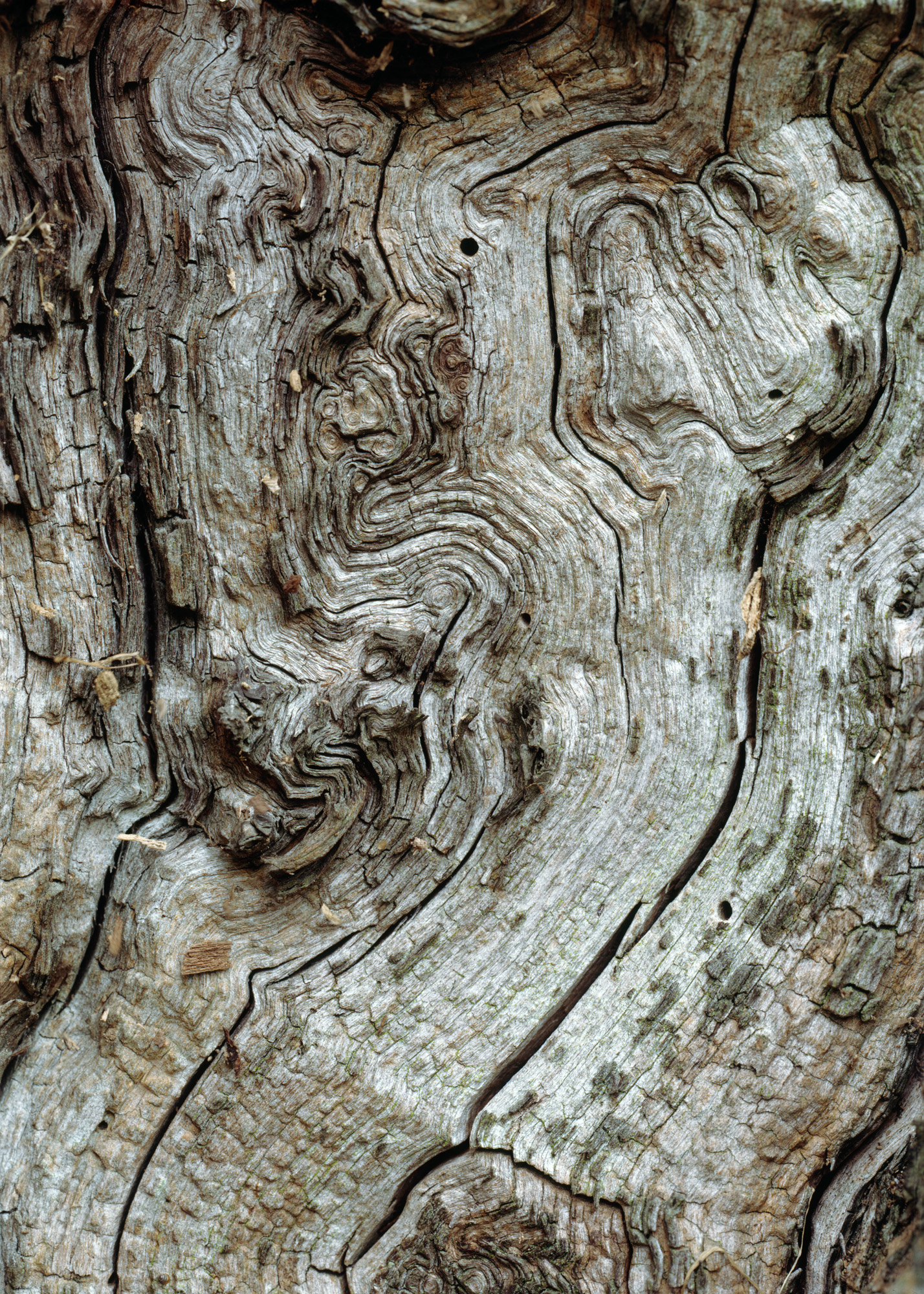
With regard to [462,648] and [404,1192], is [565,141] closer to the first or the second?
[462,648]

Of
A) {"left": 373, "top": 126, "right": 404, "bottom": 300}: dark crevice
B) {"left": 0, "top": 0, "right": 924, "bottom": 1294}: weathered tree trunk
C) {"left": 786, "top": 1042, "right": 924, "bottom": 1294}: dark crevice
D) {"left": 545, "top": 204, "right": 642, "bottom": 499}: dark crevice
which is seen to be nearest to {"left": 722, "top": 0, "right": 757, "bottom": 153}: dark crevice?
{"left": 0, "top": 0, "right": 924, "bottom": 1294}: weathered tree trunk

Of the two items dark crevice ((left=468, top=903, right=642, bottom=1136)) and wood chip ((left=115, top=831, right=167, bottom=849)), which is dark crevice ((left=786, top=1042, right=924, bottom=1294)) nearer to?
dark crevice ((left=468, top=903, right=642, bottom=1136))

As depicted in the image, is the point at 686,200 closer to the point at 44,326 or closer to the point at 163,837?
the point at 44,326

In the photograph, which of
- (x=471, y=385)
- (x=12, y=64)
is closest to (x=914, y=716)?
(x=471, y=385)

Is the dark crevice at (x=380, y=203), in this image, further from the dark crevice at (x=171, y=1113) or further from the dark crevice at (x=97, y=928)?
the dark crevice at (x=171, y=1113)

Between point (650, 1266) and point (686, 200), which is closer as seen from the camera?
point (650, 1266)

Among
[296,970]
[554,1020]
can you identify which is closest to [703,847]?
[554,1020]
